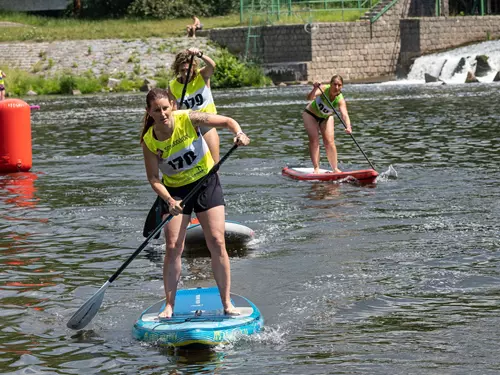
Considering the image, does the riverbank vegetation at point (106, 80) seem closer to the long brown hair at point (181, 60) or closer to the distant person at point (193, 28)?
the distant person at point (193, 28)

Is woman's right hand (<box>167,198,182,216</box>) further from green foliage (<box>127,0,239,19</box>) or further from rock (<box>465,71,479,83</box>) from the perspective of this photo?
green foliage (<box>127,0,239,19</box>)

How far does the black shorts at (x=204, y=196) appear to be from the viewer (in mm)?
7578

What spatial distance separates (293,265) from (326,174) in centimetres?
595

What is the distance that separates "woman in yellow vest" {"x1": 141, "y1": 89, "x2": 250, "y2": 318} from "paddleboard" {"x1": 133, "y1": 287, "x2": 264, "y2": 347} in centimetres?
11

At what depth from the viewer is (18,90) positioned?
4381cm

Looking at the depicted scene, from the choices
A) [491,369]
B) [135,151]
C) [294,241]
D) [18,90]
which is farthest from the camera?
[18,90]

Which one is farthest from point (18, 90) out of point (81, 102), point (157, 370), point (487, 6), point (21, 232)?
point (157, 370)

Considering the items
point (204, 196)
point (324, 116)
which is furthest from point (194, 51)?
point (324, 116)

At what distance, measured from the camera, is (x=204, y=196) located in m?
7.58

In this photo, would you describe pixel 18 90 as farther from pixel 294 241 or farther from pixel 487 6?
pixel 294 241

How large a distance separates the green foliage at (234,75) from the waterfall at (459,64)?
6.95 meters

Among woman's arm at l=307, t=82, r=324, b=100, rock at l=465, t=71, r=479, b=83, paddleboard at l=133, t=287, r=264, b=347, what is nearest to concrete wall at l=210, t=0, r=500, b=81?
rock at l=465, t=71, r=479, b=83

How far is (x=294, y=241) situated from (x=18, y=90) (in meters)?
34.5

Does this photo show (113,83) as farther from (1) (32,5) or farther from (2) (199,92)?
(2) (199,92)
